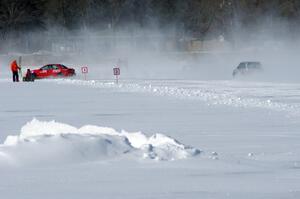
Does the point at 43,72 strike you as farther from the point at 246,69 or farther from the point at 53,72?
the point at 246,69

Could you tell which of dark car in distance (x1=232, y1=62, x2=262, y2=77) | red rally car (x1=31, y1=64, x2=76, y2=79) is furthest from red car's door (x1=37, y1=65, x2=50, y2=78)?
dark car in distance (x1=232, y1=62, x2=262, y2=77)

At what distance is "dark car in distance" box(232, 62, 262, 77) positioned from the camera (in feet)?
143

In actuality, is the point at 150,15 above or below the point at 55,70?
above

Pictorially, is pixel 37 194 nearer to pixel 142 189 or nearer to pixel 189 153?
pixel 142 189

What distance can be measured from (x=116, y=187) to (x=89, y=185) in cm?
33

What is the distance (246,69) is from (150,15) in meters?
60.5

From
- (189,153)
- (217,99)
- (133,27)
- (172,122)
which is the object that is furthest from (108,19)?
(189,153)

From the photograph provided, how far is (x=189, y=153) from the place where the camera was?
10.6 meters

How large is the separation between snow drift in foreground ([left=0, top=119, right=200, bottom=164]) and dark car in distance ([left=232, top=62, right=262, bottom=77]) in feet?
A: 108

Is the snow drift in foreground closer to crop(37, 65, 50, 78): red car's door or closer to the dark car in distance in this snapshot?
the dark car in distance

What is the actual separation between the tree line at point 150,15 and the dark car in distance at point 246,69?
153 feet

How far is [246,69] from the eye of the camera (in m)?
44.1

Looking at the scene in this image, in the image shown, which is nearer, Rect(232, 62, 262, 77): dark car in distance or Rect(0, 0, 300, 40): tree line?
Rect(232, 62, 262, 77): dark car in distance

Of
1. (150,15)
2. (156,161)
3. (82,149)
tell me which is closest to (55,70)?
(82,149)
